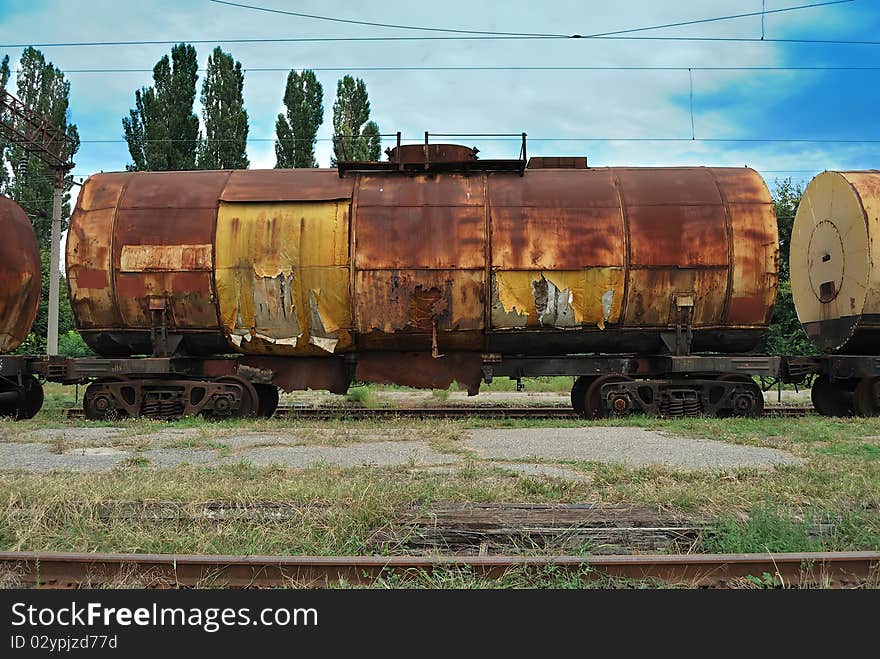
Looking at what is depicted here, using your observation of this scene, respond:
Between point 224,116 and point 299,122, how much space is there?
360 cm

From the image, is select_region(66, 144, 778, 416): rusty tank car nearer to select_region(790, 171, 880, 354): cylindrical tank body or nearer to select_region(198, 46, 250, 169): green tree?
select_region(790, 171, 880, 354): cylindrical tank body

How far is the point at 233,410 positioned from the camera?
34.2 ft

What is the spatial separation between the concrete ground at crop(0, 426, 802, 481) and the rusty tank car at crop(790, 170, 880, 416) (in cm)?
458

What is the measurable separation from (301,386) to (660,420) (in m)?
5.90

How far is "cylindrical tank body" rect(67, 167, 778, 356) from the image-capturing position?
10.2 meters

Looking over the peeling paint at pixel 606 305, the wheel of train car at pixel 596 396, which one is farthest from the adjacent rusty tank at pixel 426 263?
the wheel of train car at pixel 596 396

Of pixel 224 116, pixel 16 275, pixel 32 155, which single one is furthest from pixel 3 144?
pixel 16 275

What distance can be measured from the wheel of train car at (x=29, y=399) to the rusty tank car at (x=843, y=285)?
13985 millimetres

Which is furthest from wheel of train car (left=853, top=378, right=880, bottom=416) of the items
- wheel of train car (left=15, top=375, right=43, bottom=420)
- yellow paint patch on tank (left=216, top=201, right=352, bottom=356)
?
wheel of train car (left=15, top=375, right=43, bottom=420)

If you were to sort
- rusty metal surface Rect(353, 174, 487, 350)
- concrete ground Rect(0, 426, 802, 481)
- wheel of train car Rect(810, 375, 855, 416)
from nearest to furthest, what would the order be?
concrete ground Rect(0, 426, 802, 481), rusty metal surface Rect(353, 174, 487, 350), wheel of train car Rect(810, 375, 855, 416)

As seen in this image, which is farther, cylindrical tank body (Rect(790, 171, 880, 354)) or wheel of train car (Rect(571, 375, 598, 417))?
wheel of train car (Rect(571, 375, 598, 417))

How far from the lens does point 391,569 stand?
3730mm

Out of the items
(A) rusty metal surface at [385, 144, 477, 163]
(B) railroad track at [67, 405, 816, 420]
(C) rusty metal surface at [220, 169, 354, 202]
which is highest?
(A) rusty metal surface at [385, 144, 477, 163]

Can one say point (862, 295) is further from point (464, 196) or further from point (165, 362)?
point (165, 362)
